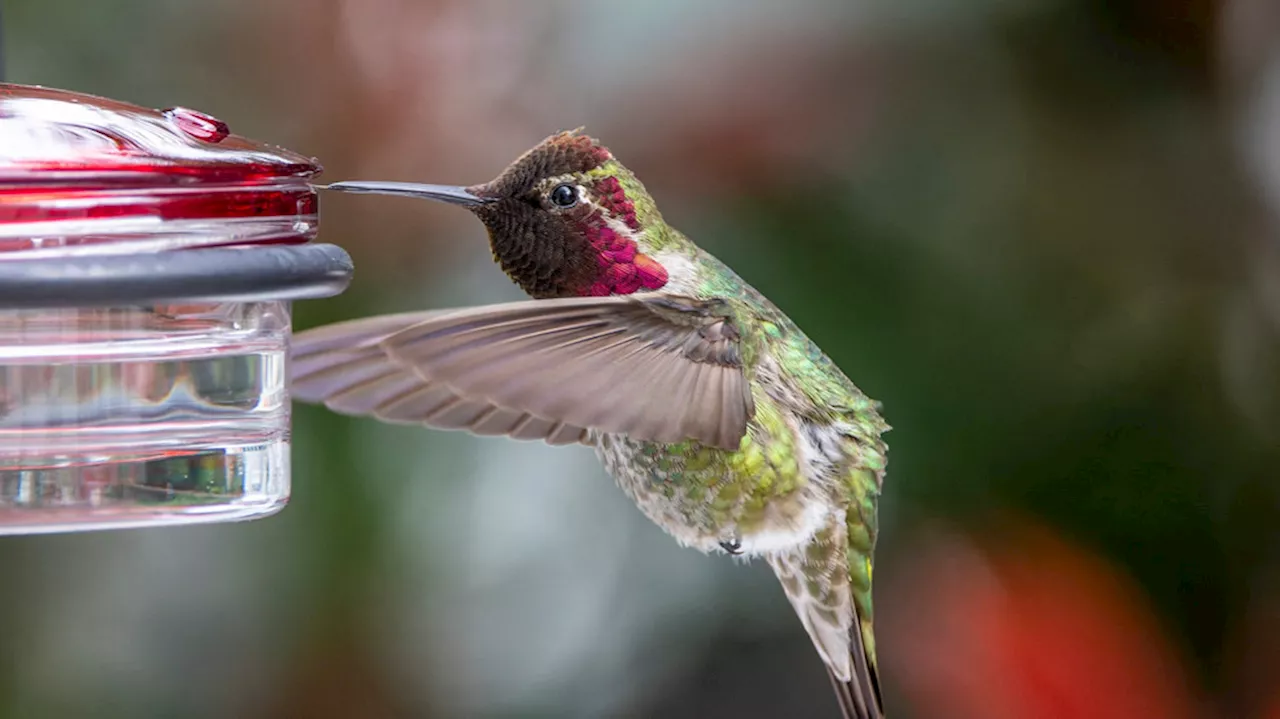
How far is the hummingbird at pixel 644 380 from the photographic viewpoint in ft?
4.53

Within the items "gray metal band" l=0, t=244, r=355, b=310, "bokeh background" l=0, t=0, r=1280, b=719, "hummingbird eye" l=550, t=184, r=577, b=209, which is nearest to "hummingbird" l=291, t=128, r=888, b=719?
"hummingbird eye" l=550, t=184, r=577, b=209

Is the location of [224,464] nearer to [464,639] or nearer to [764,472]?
[764,472]

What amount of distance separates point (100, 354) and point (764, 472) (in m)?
0.82

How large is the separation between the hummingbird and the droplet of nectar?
0.14m

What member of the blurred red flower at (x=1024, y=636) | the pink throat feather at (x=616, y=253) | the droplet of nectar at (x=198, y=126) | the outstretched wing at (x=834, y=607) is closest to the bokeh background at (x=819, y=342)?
the blurred red flower at (x=1024, y=636)

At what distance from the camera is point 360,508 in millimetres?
2846

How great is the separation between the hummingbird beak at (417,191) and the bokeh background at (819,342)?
141cm

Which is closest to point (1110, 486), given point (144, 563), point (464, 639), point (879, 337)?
point (879, 337)

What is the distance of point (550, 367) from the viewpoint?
1.40m

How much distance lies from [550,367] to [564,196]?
271 millimetres

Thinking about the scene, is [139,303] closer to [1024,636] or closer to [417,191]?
[417,191]

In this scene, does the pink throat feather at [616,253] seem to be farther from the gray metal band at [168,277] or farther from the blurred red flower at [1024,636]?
the blurred red flower at [1024,636]

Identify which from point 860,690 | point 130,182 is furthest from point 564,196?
point 860,690

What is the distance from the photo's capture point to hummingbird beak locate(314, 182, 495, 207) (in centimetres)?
141
